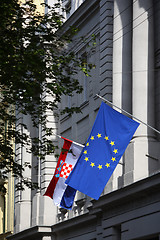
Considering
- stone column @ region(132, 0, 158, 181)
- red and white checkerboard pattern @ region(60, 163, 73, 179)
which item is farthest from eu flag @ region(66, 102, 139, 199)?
red and white checkerboard pattern @ region(60, 163, 73, 179)

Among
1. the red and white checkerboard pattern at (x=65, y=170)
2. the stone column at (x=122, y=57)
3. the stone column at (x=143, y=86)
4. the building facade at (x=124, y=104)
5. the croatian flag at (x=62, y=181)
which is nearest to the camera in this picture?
the building facade at (x=124, y=104)

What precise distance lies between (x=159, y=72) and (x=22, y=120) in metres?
18.7

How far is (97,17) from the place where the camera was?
35.2 meters

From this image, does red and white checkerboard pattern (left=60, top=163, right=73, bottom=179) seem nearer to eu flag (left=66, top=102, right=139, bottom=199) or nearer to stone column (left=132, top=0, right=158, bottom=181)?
stone column (left=132, top=0, right=158, bottom=181)

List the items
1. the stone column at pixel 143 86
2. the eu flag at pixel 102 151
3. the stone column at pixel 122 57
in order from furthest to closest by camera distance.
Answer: the stone column at pixel 122 57, the stone column at pixel 143 86, the eu flag at pixel 102 151

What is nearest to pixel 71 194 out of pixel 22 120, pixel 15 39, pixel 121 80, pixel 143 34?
pixel 121 80

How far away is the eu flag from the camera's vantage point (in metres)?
24.8

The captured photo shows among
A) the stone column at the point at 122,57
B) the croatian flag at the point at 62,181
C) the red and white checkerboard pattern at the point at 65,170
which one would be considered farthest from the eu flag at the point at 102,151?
the red and white checkerboard pattern at the point at 65,170

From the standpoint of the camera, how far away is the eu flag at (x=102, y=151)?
24781 mm

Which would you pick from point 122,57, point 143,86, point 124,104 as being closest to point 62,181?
point 124,104

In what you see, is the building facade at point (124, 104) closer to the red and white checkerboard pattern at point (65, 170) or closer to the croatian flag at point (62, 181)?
the croatian flag at point (62, 181)

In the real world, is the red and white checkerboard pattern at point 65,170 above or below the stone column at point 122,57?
below

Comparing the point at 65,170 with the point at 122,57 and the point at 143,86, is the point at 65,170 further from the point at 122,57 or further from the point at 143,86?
the point at 143,86

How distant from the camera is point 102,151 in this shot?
25.1 m
